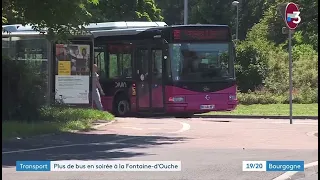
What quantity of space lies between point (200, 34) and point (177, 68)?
1.42 metres

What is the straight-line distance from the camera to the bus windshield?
82.6 feet

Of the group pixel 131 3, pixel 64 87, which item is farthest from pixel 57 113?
pixel 131 3

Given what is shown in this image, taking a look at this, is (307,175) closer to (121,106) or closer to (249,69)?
(121,106)

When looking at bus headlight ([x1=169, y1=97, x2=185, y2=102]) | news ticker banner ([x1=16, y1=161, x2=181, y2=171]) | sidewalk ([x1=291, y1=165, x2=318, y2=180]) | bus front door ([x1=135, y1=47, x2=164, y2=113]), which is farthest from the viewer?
bus front door ([x1=135, y1=47, x2=164, y2=113])

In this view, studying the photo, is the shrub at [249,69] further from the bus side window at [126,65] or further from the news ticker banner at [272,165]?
the news ticker banner at [272,165]

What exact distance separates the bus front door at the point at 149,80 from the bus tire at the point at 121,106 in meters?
0.60

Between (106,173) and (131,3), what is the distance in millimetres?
34717

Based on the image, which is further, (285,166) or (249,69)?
(249,69)

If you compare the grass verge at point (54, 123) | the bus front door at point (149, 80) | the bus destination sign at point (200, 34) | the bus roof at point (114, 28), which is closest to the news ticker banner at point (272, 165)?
the grass verge at point (54, 123)

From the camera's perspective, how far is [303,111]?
1165 inches

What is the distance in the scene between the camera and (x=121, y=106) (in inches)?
1070

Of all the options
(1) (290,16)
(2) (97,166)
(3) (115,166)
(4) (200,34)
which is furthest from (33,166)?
(4) (200,34)

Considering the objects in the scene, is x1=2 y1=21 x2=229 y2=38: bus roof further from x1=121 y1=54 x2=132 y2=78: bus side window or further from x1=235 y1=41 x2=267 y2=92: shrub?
x1=235 y1=41 x2=267 y2=92: shrub

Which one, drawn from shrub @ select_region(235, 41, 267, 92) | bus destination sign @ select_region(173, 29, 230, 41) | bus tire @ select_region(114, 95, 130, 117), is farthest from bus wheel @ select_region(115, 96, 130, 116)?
shrub @ select_region(235, 41, 267, 92)
